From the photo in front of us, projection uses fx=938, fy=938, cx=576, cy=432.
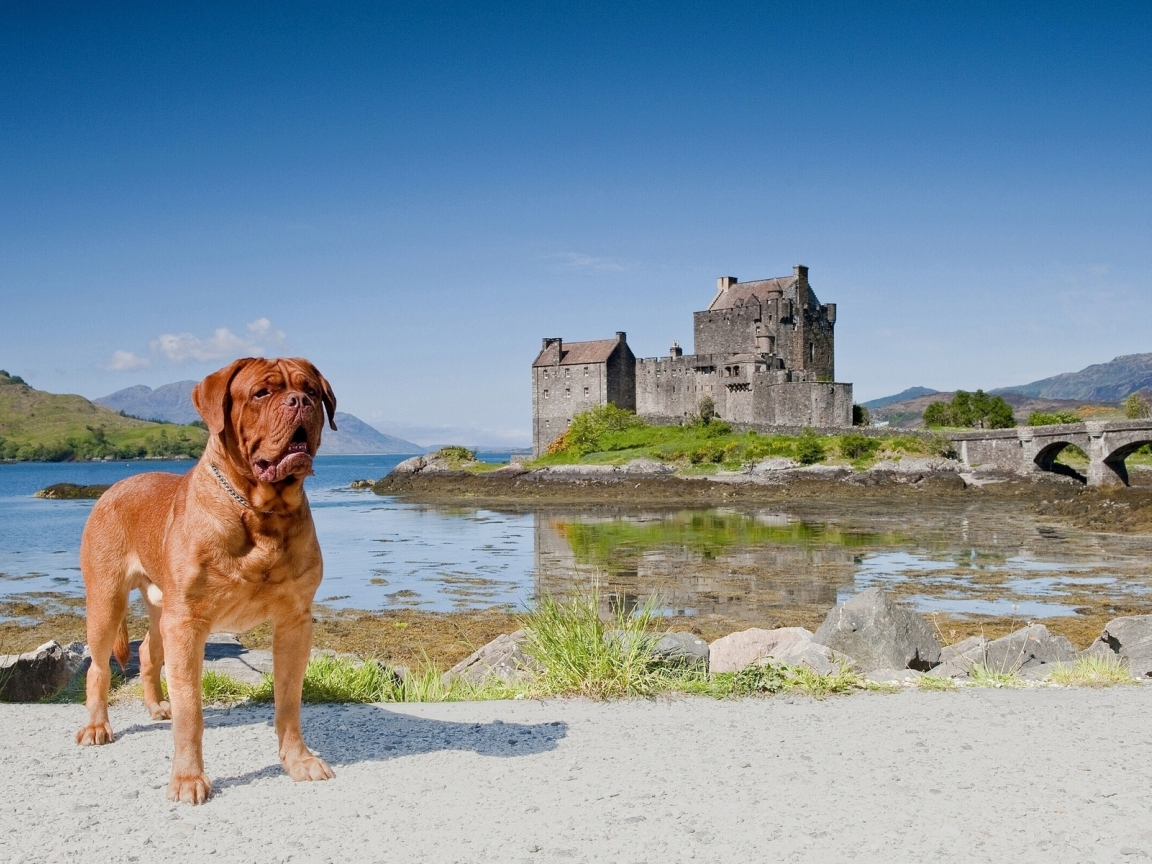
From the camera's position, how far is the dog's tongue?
14.9 feet

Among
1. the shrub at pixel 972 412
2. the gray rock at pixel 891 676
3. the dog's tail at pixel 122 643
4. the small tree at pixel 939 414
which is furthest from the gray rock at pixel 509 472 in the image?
the dog's tail at pixel 122 643

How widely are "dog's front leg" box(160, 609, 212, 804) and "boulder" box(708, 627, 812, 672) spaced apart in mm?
5982

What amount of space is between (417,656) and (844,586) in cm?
1042

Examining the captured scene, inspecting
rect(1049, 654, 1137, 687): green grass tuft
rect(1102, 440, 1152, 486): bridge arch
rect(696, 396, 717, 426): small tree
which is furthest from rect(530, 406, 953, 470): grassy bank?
rect(1049, 654, 1137, 687): green grass tuft

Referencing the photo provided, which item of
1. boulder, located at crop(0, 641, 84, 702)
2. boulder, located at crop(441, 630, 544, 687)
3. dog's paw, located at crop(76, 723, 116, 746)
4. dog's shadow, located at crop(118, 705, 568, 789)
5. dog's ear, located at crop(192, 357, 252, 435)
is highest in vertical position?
dog's ear, located at crop(192, 357, 252, 435)

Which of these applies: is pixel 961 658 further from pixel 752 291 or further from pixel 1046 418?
pixel 752 291

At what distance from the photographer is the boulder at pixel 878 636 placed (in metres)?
9.37

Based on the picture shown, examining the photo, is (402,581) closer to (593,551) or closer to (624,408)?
(593,551)

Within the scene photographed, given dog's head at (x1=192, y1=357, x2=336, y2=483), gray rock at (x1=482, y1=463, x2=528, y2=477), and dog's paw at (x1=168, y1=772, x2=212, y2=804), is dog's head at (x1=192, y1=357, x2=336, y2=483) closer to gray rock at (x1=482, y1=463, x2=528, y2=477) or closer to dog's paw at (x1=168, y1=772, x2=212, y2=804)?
dog's paw at (x1=168, y1=772, x2=212, y2=804)

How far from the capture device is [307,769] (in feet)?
17.0

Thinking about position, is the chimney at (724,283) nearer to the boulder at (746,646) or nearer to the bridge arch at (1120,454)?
the bridge arch at (1120,454)

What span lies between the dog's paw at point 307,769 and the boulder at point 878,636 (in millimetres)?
5816

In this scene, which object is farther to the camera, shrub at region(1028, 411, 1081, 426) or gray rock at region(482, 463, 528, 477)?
shrub at region(1028, 411, 1081, 426)

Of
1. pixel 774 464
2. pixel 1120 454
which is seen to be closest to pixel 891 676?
pixel 1120 454
